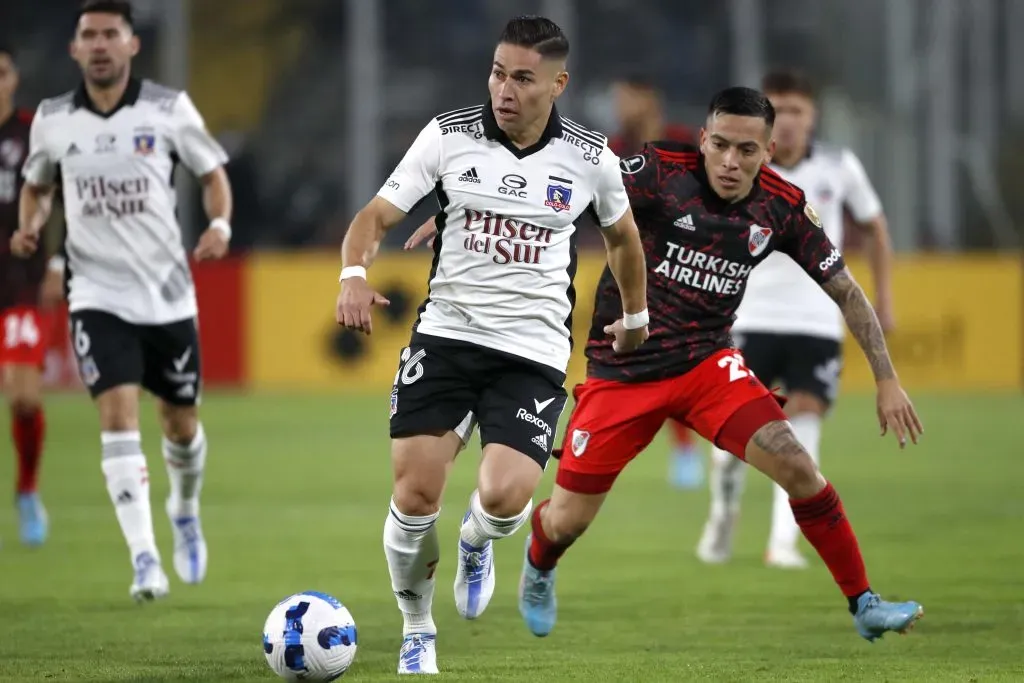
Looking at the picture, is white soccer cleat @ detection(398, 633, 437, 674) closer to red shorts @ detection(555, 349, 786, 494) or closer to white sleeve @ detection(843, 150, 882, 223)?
red shorts @ detection(555, 349, 786, 494)

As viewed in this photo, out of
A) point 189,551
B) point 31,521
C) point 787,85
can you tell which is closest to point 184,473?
point 189,551

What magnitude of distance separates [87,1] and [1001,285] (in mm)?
14845

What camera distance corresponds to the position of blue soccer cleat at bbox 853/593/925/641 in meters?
6.71

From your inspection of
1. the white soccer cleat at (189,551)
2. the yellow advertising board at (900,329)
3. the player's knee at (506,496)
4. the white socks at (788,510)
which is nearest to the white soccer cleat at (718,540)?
the white socks at (788,510)

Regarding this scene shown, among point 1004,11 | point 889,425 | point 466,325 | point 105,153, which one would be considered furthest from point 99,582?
point 1004,11

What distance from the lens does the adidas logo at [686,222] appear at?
7.43 metres

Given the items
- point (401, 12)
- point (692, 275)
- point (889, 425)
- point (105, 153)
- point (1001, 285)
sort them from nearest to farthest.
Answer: point (889, 425)
point (692, 275)
point (105, 153)
point (1001, 285)
point (401, 12)

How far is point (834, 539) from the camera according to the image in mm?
7027

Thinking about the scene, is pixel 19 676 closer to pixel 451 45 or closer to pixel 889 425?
pixel 889 425

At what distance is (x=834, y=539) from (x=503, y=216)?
1.82 meters

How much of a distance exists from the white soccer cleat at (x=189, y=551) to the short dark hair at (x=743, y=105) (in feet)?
11.4

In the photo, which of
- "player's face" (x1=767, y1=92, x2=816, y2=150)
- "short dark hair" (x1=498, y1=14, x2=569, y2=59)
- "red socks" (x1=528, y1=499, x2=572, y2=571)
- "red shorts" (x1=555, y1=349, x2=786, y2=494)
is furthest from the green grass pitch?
"player's face" (x1=767, y1=92, x2=816, y2=150)

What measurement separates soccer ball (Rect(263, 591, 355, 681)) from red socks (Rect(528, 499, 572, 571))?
1.63 metres

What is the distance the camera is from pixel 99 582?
9062 millimetres
